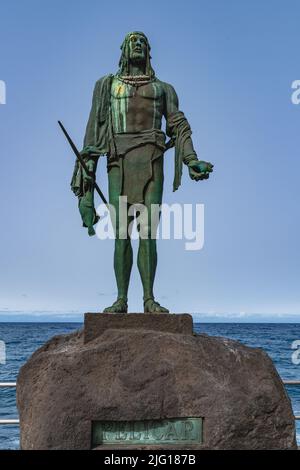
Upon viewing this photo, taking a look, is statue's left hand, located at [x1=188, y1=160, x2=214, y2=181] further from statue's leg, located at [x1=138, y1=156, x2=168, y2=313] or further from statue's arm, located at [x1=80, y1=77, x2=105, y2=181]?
statue's arm, located at [x1=80, y1=77, x2=105, y2=181]

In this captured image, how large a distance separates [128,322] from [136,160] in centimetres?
157

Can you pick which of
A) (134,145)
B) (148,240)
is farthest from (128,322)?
(134,145)

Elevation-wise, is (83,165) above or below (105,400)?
above

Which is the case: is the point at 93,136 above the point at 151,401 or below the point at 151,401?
above

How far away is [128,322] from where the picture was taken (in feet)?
18.8

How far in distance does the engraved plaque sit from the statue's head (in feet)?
10.9

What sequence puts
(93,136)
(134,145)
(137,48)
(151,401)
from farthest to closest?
1. (93,136)
2. (137,48)
3. (134,145)
4. (151,401)

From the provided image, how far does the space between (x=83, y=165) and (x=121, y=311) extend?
4.67ft

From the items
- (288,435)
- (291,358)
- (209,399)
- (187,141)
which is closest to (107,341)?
(209,399)

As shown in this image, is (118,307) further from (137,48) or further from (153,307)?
(137,48)

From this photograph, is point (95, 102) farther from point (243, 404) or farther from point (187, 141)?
point (243, 404)

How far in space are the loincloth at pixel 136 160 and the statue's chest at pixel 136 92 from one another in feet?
1.13

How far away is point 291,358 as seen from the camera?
87.9 feet

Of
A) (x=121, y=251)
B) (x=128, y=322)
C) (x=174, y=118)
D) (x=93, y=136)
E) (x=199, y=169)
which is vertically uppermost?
(x=174, y=118)
